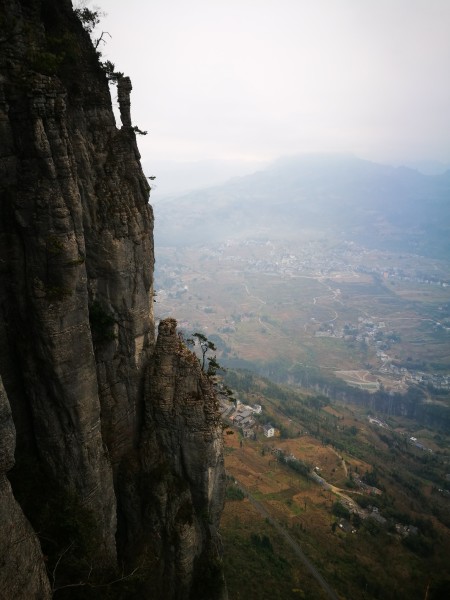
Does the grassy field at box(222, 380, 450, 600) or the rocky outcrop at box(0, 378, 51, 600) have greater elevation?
the rocky outcrop at box(0, 378, 51, 600)

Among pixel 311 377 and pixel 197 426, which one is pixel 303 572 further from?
pixel 311 377

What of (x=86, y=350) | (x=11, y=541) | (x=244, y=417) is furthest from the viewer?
(x=244, y=417)

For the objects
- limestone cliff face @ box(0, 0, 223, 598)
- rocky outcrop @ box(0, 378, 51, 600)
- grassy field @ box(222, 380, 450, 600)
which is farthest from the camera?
grassy field @ box(222, 380, 450, 600)

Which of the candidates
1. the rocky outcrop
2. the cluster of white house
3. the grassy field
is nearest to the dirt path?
the grassy field

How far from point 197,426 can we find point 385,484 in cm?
6580

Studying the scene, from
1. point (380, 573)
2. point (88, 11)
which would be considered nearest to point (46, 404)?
point (88, 11)

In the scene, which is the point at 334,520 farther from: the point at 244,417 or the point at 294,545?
the point at 244,417

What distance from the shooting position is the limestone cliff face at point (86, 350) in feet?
46.7

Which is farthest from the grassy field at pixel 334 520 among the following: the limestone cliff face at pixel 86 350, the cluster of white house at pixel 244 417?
the limestone cliff face at pixel 86 350

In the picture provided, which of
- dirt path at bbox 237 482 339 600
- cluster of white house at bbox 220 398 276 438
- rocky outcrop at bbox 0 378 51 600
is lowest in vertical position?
cluster of white house at bbox 220 398 276 438

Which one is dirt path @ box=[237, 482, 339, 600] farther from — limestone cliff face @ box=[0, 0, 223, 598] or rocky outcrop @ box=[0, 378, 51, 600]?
rocky outcrop @ box=[0, 378, 51, 600]

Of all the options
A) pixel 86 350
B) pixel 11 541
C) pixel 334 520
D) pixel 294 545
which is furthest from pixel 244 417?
pixel 11 541

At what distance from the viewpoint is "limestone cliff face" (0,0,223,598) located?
1423 centimetres

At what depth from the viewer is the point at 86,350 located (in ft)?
53.8
